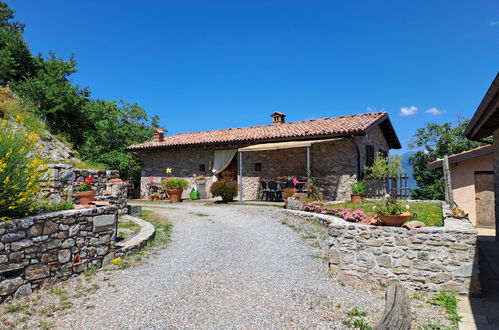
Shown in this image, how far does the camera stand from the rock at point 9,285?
3.77m

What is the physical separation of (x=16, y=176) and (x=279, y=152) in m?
11.0

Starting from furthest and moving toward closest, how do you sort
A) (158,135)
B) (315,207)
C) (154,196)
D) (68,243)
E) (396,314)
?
1. (158,135)
2. (154,196)
3. (315,207)
4. (68,243)
5. (396,314)

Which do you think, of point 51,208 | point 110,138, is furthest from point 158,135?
point 51,208

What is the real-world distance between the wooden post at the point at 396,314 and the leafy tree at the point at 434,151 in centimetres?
1962

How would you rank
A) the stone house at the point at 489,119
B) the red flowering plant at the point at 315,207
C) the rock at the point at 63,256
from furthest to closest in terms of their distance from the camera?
1. the red flowering plant at the point at 315,207
2. the rock at the point at 63,256
3. the stone house at the point at 489,119

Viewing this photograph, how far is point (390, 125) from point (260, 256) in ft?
39.8

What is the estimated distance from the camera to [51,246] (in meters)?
4.38

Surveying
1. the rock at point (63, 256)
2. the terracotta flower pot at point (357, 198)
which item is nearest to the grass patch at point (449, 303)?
the rock at point (63, 256)

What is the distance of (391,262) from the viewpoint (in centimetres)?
492

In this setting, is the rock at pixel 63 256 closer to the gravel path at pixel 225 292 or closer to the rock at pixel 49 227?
the rock at pixel 49 227

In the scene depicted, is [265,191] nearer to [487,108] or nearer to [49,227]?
[487,108]

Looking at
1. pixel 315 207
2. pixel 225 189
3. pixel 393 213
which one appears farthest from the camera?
pixel 225 189

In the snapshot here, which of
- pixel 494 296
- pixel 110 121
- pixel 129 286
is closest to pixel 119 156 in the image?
pixel 110 121

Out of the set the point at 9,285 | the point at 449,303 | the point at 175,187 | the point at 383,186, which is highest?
the point at 383,186
